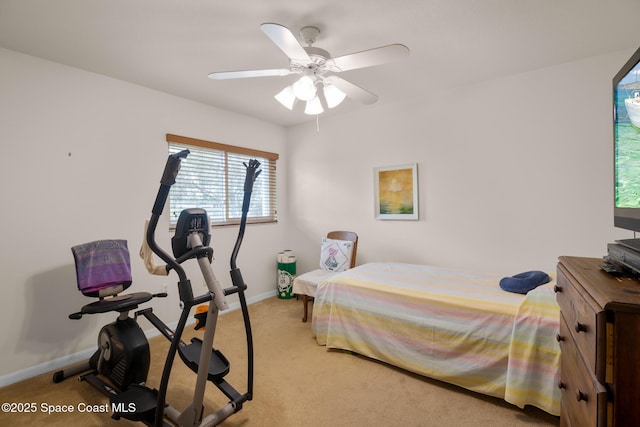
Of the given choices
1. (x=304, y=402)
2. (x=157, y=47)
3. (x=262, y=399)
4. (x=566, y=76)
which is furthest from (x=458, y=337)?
(x=157, y=47)

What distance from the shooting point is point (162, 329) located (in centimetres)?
233

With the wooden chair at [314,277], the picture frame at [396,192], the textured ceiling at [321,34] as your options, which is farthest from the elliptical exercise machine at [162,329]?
the picture frame at [396,192]

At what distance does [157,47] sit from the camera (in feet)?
7.45

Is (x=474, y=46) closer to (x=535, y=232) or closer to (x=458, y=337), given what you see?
(x=535, y=232)

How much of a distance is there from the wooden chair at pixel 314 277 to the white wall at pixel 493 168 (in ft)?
0.85

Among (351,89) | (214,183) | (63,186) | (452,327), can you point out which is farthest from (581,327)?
(214,183)

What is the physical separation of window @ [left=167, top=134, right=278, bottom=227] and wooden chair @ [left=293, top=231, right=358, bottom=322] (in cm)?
115

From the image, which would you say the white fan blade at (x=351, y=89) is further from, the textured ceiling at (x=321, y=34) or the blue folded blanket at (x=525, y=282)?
the blue folded blanket at (x=525, y=282)

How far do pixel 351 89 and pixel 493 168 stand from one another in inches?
69.3

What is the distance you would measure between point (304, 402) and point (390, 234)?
7.22 ft

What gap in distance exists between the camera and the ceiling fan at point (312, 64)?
5.31 feet

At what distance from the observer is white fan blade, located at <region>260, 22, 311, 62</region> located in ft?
4.87

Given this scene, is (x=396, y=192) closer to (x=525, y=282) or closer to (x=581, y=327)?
(x=525, y=282)

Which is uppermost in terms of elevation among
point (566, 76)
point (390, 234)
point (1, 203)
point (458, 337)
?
point (566, 76)
